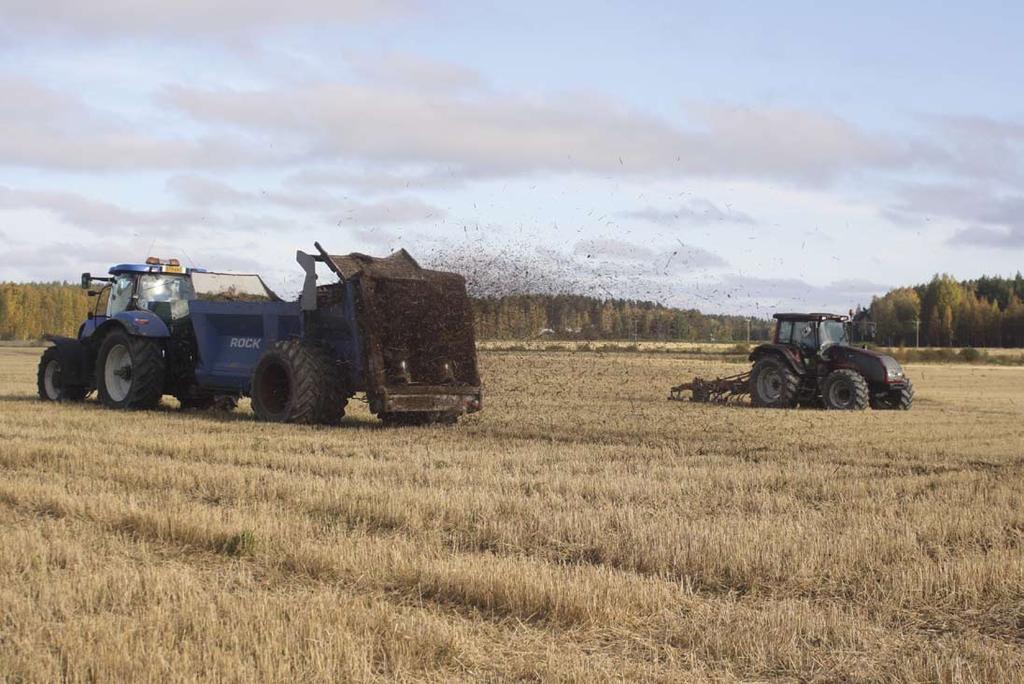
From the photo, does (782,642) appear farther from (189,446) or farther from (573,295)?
(573,295)

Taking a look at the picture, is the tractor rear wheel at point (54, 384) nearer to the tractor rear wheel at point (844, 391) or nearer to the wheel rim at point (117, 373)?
the wheel rim at point (117, 373)

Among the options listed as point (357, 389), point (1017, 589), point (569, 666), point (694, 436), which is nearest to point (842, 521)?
point (1017, 589)

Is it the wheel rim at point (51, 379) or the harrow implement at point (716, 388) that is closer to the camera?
the wheel rim at point (51, 379)

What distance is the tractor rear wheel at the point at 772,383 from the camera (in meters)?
20.9

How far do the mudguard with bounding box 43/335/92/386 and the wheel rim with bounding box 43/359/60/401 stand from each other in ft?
1.30

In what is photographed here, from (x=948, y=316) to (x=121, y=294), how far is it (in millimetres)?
97906

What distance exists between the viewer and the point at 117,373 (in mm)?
17000

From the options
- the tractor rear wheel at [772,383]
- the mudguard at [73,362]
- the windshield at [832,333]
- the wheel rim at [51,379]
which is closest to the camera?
the mudguard at [73,362]

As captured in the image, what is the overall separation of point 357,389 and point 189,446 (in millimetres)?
2967

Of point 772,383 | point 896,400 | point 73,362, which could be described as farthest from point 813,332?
point 73,362

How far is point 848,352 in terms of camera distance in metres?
21.1

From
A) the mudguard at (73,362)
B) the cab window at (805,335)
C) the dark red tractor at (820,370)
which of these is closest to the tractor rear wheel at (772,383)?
the dark red tractor at (820,370)

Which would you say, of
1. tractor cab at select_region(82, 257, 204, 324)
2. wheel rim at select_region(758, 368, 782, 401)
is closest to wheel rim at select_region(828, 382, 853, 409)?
wheel rim at select_region(758, 368, 782, 401)

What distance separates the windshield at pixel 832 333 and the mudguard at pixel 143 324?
39.5ft
